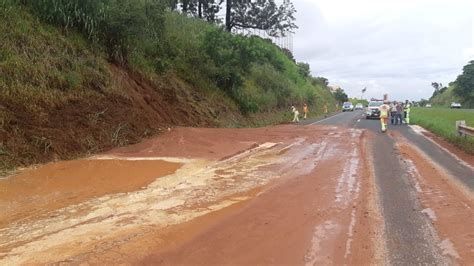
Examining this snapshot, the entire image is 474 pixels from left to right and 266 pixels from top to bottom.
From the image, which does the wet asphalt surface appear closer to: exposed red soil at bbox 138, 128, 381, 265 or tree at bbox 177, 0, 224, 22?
exposed red soil at bbox 138, 128, 381, 265

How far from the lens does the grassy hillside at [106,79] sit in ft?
40.6

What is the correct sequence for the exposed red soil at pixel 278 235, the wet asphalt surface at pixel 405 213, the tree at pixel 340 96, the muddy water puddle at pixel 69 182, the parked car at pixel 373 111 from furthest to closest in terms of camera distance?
1. the tree at pixel 340 96
2. the parked car at pixel 373 111
3. the muddy water puddle at pixel 69 182
4. the wet asphalt surface at pixel 405 213
5. the exposed red soil at pixel 278 235

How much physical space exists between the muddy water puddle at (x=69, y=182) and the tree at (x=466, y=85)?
85.9 metres

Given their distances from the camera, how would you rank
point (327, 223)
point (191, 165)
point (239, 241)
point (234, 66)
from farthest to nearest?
point (234, 66) < point (191, 165) < point (327, 223) < point (239, 241)

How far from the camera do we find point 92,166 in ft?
37.5

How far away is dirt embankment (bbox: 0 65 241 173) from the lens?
11.5 meters

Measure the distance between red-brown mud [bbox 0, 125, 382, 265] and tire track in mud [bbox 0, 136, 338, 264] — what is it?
1cm

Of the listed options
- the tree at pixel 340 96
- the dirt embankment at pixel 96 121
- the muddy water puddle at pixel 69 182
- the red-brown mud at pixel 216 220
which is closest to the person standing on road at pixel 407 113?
the dirt embankment at pixel 96 121

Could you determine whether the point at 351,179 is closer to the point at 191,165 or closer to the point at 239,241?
the point at 191,165

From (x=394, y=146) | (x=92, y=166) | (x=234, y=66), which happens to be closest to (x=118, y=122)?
(x=92, y=166)

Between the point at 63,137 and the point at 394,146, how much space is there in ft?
38.3

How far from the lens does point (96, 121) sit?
47.8 feet

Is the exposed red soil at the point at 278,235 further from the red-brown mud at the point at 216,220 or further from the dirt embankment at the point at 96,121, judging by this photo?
the dirt embankment at the point at 96,121

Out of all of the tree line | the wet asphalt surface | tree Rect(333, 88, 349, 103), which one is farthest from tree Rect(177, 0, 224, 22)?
tree Rect(333, 88, 349, 103)
